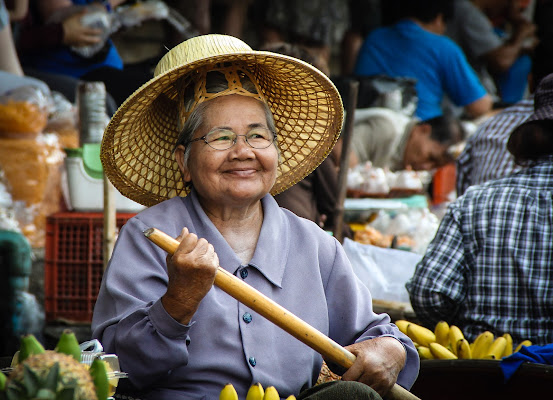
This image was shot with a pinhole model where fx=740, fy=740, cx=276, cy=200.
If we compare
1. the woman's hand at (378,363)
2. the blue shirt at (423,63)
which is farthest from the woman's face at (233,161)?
the blue shirt at (423,63)

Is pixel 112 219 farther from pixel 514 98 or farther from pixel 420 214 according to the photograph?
pixel 514 98

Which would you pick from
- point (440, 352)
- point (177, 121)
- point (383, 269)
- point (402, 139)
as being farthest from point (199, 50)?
point (402, 139)

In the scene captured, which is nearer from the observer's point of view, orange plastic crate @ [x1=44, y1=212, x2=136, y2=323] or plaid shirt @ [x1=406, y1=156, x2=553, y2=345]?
plaid shirt @ [x1=406, y1=156, x2=553, y2=345]

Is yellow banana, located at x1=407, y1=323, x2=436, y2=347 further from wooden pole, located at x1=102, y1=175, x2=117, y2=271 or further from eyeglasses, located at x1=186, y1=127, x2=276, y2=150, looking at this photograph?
wooden pole, located at x1=102, y1=175, x2=117, y2=271

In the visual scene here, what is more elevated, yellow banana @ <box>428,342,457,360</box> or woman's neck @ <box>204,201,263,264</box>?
woman's neck @ <box>204,201,263,264</box>

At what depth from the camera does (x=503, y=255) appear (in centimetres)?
279

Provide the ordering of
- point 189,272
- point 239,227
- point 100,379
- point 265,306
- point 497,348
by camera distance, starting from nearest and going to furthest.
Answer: point 100,379, point 189,272, point 265,306, point 239,227, point 497,348

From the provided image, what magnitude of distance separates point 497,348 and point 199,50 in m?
1.51

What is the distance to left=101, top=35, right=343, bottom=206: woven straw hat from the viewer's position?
2150 millimetres

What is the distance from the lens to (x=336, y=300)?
7.17ft

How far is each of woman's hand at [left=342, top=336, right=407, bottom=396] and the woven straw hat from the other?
72 centimetres

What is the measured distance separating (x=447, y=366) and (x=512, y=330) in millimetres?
519

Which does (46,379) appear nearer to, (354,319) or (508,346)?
(354,319)

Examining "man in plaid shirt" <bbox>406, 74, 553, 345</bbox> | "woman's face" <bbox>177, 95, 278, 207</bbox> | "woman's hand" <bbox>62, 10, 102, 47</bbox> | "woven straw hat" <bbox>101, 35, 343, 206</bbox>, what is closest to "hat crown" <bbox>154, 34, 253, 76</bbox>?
"woven straw hat" <bbox>101, 35, 343, 206</bbox>
